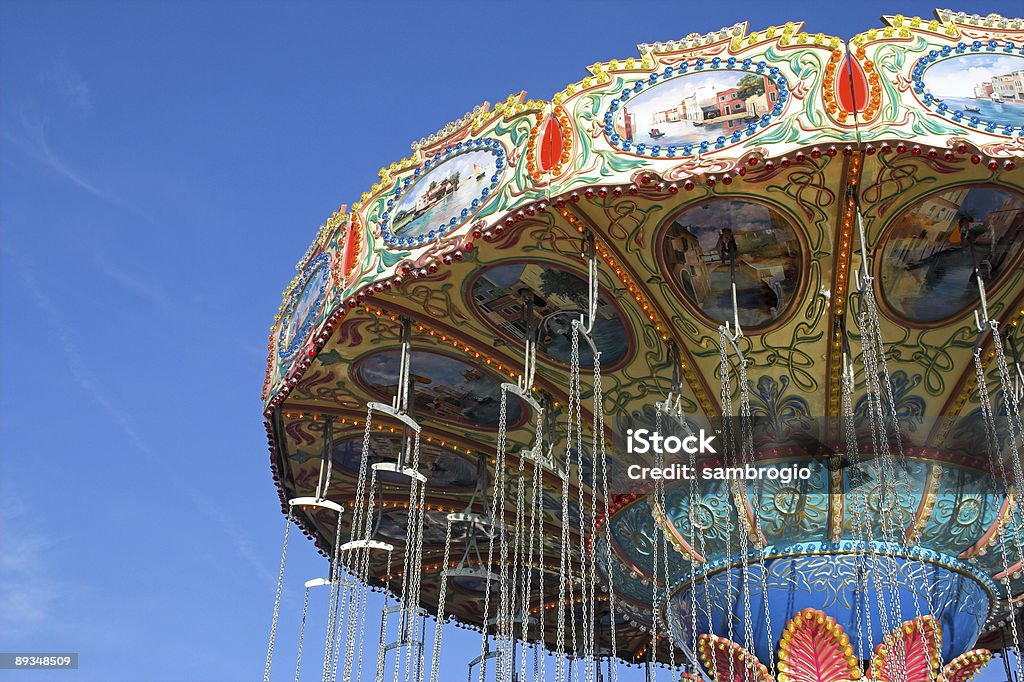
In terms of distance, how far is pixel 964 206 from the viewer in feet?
31.3

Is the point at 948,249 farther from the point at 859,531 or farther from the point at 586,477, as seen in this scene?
the point at 586,477

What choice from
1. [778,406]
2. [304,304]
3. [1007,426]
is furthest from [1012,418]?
[304,304]

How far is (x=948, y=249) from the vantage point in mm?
10031

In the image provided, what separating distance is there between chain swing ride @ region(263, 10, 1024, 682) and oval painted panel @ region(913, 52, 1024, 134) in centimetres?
2

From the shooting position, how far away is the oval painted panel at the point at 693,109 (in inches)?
353

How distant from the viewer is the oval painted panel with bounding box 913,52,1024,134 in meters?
8.75

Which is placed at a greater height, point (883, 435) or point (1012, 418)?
point (1012, 418)

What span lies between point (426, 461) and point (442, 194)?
444 cm

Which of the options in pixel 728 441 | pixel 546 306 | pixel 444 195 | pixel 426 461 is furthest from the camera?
pixel 426 461

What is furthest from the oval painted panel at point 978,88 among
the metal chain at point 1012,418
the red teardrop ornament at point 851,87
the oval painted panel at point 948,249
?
the metal chain at point 1012,418

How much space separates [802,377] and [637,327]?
175 centimetres

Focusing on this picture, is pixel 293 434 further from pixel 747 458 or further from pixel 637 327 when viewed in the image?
pixel 747 458

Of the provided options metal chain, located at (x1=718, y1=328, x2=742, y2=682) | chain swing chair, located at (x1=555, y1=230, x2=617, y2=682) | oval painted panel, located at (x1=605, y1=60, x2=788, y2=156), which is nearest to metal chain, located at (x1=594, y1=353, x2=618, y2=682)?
chain swing chair, located at (x1=555, y1=230, x2=617, y2=682)

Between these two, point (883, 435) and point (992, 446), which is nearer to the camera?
point (883, 435)
